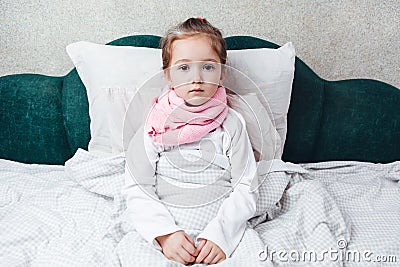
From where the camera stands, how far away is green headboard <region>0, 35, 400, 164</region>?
1782 mm

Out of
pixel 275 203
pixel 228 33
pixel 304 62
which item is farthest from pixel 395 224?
pixel 228 33

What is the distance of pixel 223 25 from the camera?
193 centimetres

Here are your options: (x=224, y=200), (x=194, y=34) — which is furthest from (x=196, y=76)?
(x=224, y=200)

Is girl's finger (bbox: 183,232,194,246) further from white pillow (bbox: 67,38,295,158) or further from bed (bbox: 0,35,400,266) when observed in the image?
white pillow (bbox: 67,38,295,158)

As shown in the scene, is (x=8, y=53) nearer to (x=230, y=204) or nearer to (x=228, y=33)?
(x=228, y=33)

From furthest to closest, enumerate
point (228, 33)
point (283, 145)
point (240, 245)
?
point (228, 33)
point (283, 145)
point (240, 245)

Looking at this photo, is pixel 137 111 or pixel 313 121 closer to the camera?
pixel 137 111

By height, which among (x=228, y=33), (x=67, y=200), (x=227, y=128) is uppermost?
(x=228, y=33)

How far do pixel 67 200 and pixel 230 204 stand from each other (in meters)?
0.51

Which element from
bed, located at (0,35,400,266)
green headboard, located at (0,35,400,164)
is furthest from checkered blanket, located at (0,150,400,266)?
green headboard, located at (0,35,400,164)

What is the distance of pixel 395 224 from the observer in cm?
145

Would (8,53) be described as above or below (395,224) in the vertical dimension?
above

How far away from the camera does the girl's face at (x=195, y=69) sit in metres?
1.36

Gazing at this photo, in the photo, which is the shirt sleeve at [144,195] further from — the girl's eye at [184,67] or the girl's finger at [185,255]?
the girl's eye at [184,67]
